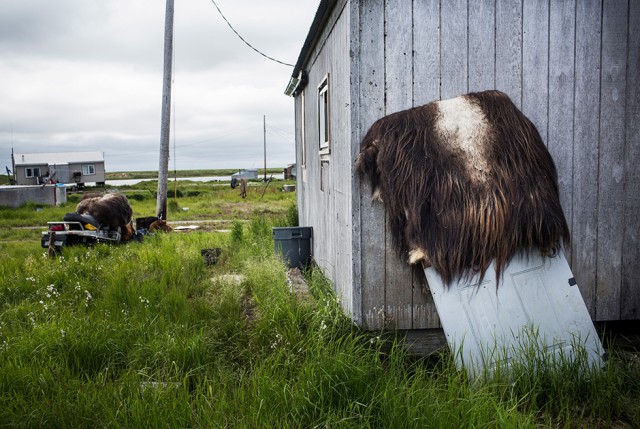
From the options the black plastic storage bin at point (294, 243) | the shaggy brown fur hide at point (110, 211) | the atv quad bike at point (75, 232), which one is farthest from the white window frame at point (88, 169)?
the black plastic storage bin at point (294, 243)

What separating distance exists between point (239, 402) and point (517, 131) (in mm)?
2992

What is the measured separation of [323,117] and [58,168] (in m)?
52.8

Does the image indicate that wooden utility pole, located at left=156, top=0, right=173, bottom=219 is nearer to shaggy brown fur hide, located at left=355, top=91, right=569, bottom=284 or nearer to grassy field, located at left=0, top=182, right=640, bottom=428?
grassy field, located at left=0, top=182, right=640, bottom=428

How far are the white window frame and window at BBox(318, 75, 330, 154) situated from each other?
176ft

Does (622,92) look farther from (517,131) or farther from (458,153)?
(458,153)

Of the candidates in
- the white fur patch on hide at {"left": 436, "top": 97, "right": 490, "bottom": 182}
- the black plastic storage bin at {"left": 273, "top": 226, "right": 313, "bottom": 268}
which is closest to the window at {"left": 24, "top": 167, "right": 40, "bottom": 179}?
the black plastic storage bin at {"left": 273, "top": 226, "right": 313, "bottom": 268}

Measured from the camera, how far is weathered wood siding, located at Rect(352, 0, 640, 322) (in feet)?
15.5

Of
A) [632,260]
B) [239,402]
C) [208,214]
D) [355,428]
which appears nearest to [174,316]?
[239,402]

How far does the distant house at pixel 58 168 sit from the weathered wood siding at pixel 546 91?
2054 inches

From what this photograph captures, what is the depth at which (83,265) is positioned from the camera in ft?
24.8

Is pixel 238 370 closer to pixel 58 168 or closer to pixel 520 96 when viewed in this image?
pixel 520 96

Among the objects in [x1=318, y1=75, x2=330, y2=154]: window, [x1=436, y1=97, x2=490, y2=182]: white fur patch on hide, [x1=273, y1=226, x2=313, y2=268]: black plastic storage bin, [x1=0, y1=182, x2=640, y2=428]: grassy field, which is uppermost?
[x1=318, y1=75, x2=330, y2=154]: window

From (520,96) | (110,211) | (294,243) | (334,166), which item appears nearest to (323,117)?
(334,166)

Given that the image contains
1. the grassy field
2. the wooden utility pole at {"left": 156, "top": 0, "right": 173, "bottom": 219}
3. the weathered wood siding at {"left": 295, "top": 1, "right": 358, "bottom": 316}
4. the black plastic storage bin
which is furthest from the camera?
the wooden utility pole at {"left": 156, "top": 0, "right": 173, "bottom": 219}
